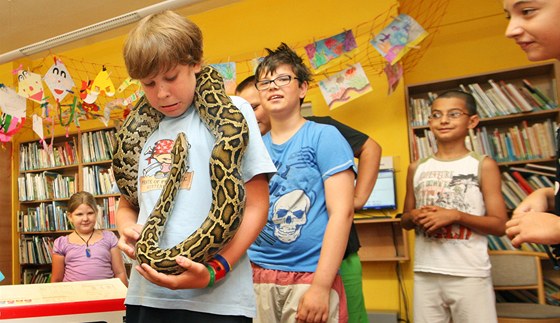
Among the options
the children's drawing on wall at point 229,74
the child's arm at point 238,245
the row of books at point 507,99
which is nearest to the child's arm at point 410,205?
the child's arm at point 238,245

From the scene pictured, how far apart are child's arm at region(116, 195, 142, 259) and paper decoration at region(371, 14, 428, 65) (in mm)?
3123

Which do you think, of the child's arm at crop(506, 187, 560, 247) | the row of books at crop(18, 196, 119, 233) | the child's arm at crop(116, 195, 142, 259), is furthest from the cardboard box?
the row of books at crop(18, 196, 119, 233)

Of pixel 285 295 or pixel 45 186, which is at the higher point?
pixel 45 186

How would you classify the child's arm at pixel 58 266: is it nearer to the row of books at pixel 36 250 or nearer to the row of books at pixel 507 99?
the row of books at pixel 36 250

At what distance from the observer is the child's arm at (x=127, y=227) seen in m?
1.09

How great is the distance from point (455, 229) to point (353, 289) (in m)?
0.85

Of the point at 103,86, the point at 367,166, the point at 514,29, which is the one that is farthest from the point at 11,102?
the point at 514,29

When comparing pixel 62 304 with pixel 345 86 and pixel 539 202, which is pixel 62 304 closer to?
pixel 539 202

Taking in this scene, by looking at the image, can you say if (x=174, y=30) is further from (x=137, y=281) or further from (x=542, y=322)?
(x=542, y=322)

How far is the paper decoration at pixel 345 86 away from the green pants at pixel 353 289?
2.64 meters

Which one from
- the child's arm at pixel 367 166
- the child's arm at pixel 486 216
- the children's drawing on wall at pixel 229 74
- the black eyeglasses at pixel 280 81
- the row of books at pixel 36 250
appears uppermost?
the children's drawing on wall at pixel 229 74

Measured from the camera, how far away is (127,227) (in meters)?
1.14

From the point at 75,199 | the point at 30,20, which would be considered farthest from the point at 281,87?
the point at 30,20

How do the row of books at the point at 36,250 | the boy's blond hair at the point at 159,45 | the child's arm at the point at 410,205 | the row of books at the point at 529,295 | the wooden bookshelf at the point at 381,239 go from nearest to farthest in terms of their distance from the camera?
the boy's blond hair at the point at 159,45, the child's arm at the point at 410,205, the row of books at the point at 529,295, the wooden bookshelf at the point at 381,239, the row of books at the point at 36,250
